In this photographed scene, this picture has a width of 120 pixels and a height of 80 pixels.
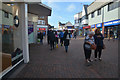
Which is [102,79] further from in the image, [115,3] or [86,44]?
[115,3]

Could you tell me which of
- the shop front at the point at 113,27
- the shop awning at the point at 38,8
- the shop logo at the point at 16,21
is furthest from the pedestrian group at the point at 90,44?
the shop front at the point at 113,27

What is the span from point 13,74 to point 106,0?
21251 mm

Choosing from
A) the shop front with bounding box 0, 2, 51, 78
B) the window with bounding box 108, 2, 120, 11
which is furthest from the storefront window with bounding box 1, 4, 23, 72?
the window with bounding box 108, 2, 120, 11

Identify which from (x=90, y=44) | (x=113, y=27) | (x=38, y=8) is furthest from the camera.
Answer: (x=113, y=27)

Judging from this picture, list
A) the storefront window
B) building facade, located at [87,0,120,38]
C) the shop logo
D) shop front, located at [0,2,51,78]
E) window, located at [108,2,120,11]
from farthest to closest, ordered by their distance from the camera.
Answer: building facade, located at [87,0,120,38] → window, located at [108,2,120,11] → the shop logo → shop front, located at [0,2,51,78] → the storefront window

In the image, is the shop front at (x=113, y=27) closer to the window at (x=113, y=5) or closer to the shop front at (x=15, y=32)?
the window at (x=113, y=5)

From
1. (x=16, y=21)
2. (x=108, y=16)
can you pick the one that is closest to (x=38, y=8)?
(x=16, y=21)

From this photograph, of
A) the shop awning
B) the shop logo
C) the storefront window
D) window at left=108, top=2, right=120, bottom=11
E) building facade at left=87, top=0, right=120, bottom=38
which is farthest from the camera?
building facade at left=87, top=0, right=120, bottom=38

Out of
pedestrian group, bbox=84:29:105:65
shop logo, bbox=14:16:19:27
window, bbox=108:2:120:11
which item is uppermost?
window, bbox=108:2:120:11

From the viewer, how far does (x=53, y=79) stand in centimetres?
328

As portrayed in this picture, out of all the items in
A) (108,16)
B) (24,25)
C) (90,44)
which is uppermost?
(108,16)

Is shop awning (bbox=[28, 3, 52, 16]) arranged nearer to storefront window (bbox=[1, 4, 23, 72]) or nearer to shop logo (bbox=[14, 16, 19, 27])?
shop logo (bbox=[14, 16, 19, 27])

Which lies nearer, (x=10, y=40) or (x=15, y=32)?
(x=10, y=40)

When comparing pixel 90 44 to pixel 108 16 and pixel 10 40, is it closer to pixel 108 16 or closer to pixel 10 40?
pixel 10 40
